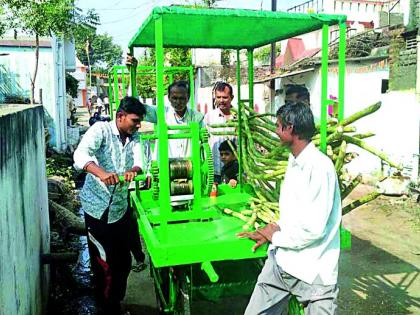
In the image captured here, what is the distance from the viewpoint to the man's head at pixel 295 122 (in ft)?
8.00

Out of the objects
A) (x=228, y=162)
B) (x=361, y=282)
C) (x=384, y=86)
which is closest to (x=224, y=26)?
(x=228, y=162)

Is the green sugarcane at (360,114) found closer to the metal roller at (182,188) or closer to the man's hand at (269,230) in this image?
the man's hand at (269,230)

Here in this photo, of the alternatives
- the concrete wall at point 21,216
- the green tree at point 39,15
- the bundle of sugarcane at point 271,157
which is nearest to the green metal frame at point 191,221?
the bundle of sugarcane at point 271,157

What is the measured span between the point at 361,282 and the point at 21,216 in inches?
139

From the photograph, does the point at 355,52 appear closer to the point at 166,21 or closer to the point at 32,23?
the point at 32,23

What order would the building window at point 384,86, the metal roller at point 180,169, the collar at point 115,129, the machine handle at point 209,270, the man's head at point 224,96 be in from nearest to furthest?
the machine handle at point 209,270, the metal roller at point 180,169, the collar at point 115,129, the man's head at point 224,96, the building window at point 384,86

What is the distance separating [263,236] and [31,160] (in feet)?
7.48

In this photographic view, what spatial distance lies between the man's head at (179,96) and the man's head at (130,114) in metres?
0.95

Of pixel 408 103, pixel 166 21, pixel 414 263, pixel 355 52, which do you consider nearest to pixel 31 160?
pixel 166 21

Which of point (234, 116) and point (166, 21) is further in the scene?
point (234, 116)

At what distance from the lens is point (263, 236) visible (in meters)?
2.60

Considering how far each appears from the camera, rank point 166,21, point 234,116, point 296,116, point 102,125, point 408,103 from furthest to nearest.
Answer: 1. point 408,103
2. point 234,116
3. point 102,125
4. point 166,21
5. point 296,116

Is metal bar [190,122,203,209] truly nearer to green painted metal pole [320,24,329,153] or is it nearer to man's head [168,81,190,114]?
green painted metal pole [320,24,329,153]

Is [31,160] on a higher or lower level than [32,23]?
lower
